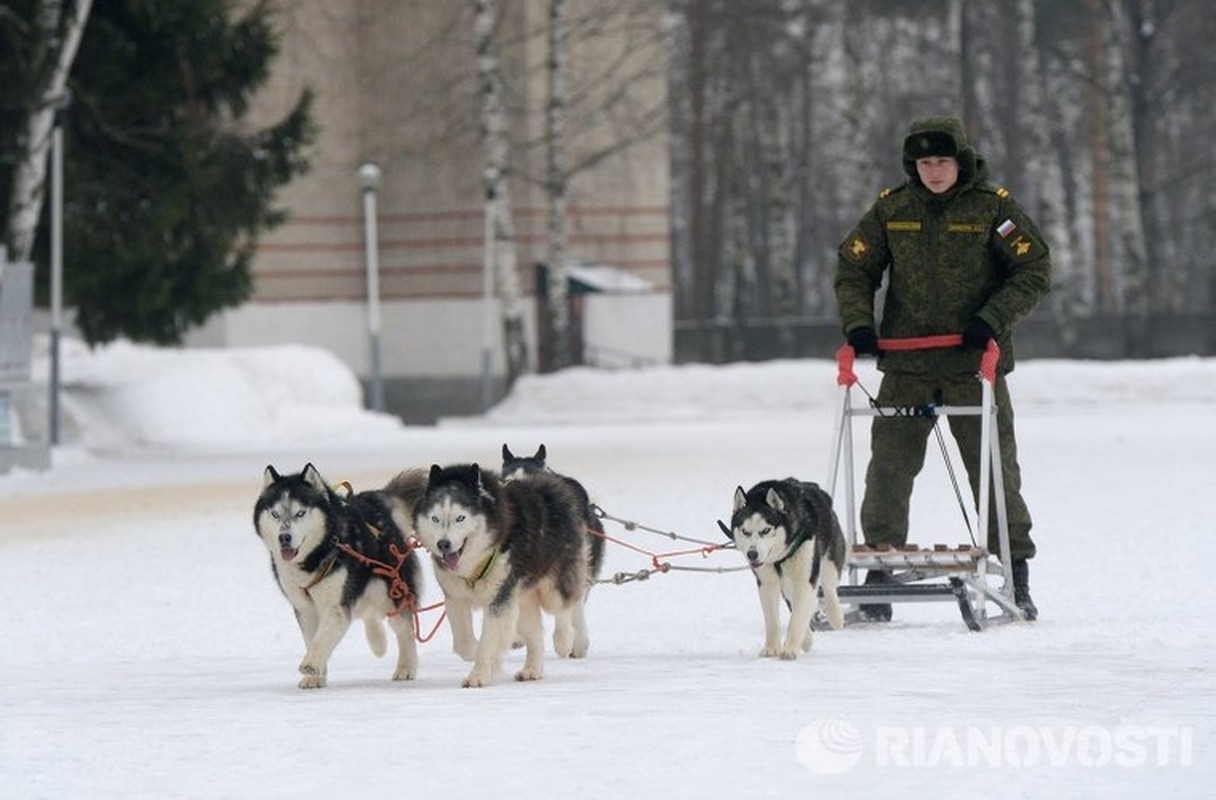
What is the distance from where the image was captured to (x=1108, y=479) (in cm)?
1881

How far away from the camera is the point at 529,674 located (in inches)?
348

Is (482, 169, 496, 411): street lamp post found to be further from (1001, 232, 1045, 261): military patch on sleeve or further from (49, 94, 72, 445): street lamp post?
(1001, 232, 1045, 261): military patch on sleeve

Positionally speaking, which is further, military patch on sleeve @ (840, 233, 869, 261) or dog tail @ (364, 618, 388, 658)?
military patch on sleeve @ (840, 233, 869, 261)

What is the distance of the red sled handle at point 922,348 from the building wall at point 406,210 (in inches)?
1345

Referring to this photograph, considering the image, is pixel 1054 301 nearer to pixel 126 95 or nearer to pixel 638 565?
pixel 126 95

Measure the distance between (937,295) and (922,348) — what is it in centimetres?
22

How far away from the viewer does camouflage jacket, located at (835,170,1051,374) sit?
34.1 ft

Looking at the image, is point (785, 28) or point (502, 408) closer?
point (502, 408)

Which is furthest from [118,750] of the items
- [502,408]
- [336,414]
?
[502,408]

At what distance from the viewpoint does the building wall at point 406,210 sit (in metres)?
45.1

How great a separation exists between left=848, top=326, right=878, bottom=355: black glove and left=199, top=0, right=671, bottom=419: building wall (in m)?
34.2

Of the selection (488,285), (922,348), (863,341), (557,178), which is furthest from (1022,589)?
(488,285)

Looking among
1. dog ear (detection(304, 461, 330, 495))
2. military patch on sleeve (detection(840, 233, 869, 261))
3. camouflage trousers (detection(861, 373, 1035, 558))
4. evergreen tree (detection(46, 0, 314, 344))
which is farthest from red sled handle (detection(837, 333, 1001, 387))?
evergreen tree (detection(46, 0, 314, 344))

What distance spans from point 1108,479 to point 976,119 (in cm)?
3606
